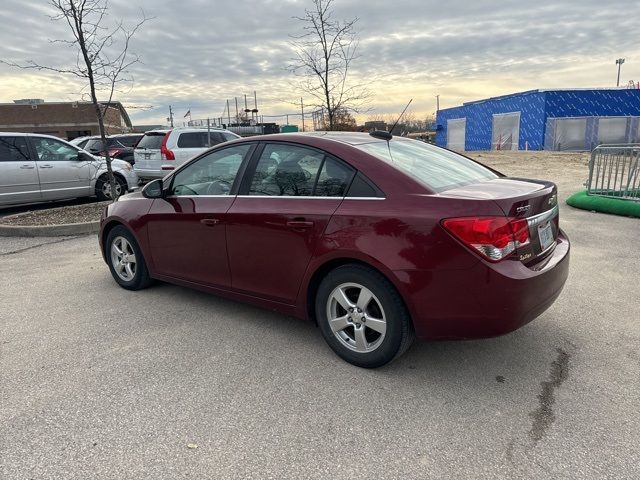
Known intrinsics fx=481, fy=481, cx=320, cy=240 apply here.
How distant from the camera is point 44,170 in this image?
31.3ft

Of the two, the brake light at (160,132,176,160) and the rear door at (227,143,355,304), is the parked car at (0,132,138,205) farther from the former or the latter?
the rear door at (227,143,355,304)

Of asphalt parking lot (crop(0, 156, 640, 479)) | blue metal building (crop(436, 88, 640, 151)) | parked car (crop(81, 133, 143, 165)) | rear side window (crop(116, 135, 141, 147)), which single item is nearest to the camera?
asphalt parking lot (crop(0, 156, 640, 479))

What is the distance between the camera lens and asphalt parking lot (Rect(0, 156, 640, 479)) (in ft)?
7.82

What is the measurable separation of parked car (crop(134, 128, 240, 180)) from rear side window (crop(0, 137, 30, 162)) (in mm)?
3175

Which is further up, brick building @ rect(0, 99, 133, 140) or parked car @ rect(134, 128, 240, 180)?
brick building @ rect(0, 99, 133, 140)

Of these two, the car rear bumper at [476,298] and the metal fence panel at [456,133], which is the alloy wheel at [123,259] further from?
the metal fence panel at [456,133]

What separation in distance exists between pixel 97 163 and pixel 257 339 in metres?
8.31

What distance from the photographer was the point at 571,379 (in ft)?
10.1

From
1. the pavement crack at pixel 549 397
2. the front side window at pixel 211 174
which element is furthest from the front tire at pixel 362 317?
the front side window at pixel 211 174

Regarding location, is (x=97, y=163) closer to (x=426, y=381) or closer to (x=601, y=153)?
(x=426, y=381)

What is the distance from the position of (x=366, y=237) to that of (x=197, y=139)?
10586 millimetres

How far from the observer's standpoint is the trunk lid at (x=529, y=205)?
9.34 ft

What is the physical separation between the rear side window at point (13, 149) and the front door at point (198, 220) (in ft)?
21.0

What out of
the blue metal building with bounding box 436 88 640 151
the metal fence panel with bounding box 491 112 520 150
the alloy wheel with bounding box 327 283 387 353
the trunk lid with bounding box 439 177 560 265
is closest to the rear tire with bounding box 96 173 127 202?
the alloy wheel with bounding box 327 283 387 353
